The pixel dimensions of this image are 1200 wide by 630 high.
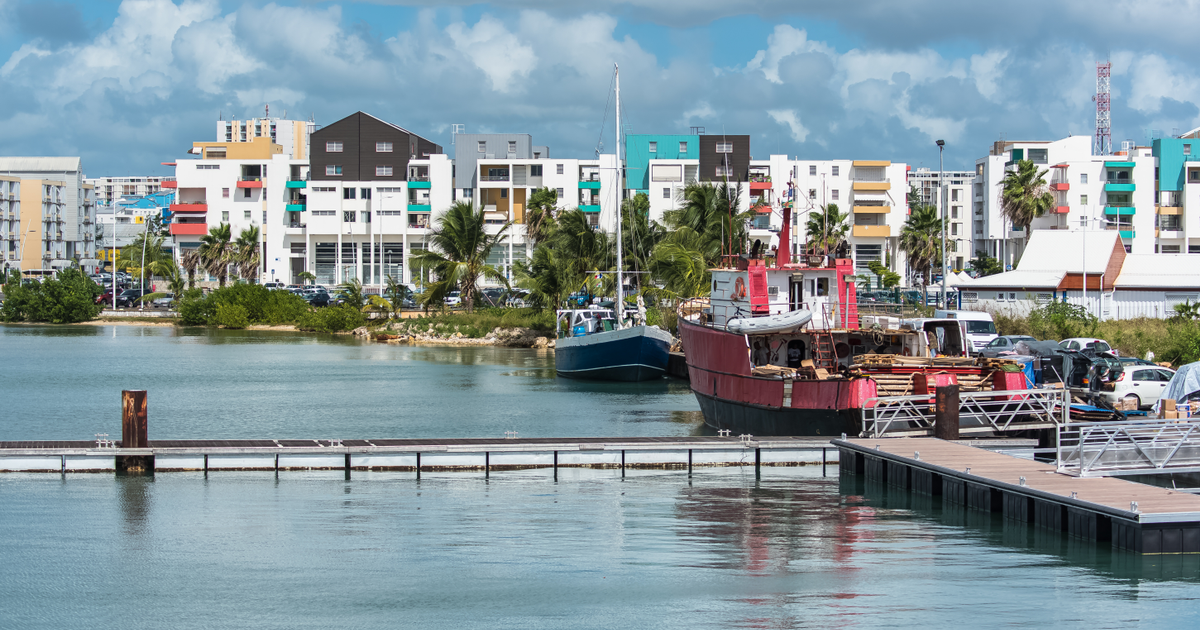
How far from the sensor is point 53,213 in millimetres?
129625

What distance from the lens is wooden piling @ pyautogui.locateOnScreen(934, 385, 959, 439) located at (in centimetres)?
2578

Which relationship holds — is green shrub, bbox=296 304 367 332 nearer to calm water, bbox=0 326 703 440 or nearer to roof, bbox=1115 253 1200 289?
calm water, bbox=0 326 703 440

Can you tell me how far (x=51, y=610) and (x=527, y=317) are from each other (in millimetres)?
57861

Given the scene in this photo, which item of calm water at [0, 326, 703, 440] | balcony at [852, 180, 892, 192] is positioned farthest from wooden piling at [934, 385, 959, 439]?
balcony at [852, 180, 892, 192]

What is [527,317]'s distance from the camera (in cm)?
7438

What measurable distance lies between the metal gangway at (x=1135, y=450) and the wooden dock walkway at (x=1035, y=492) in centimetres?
36

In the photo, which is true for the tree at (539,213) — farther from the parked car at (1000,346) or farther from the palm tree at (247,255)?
the parked car at (1000,346)

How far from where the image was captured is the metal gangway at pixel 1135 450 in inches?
806

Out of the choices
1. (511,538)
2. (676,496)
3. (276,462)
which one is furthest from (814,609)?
(276,462)

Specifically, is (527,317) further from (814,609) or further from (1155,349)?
(814,609)

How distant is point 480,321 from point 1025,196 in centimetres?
4259

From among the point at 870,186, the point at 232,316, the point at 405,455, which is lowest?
the point at 405,455

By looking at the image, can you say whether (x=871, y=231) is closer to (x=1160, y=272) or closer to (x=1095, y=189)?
(x=1095, y=189)

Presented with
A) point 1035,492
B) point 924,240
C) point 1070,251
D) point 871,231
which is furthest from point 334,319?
point 1035,492
